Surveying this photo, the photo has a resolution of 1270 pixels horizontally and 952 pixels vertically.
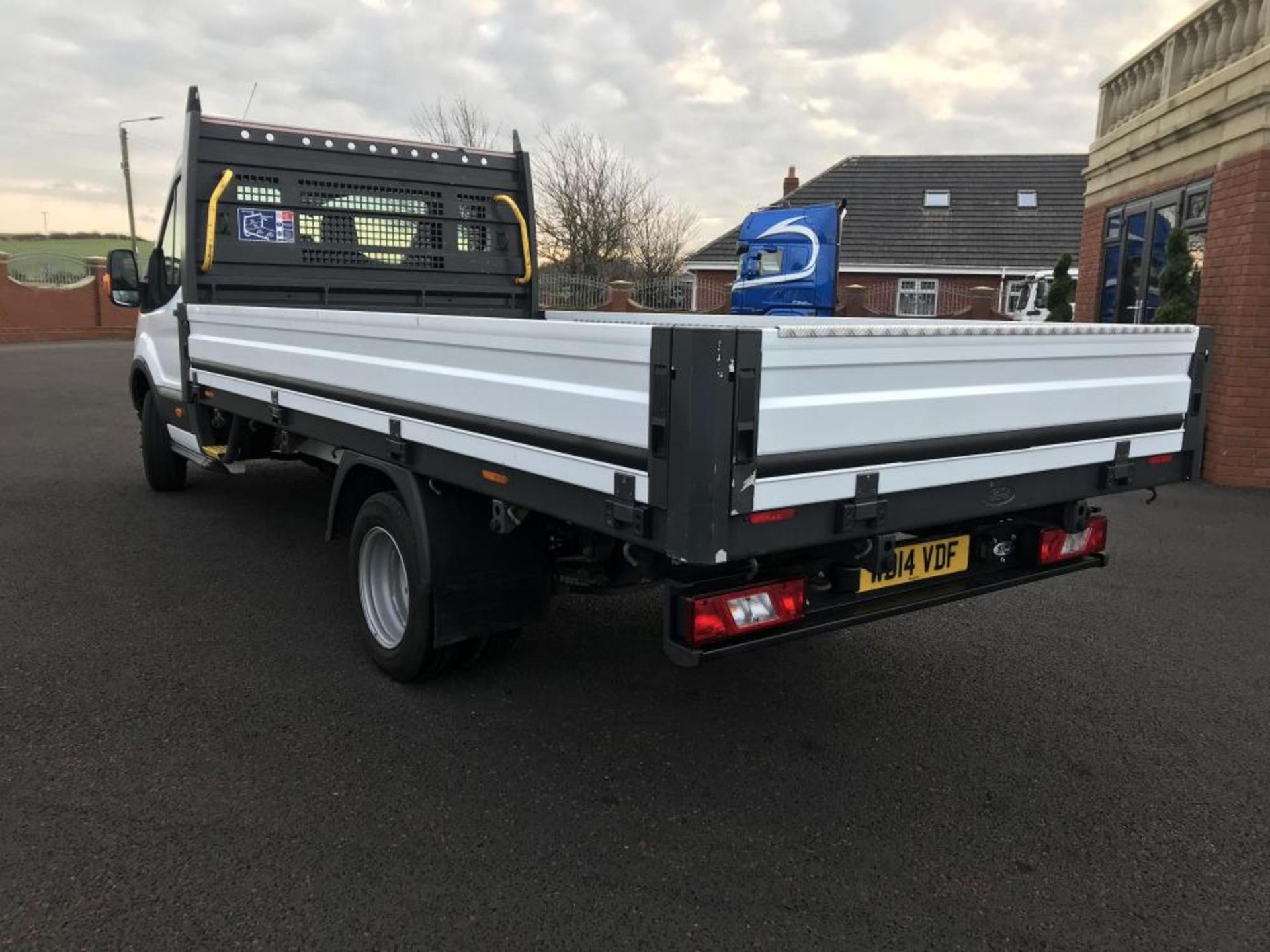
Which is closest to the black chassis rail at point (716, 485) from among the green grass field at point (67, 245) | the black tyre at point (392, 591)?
the black tyre at point (392, 591)

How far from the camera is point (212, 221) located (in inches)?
226

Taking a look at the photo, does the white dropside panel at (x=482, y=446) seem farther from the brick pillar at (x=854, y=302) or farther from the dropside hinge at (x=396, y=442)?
the brick pillar at (x=854, y=302)

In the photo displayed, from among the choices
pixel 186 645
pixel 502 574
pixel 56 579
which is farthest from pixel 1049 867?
pixel 56 579

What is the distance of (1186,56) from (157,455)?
10300mm

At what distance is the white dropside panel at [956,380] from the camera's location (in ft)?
8.36

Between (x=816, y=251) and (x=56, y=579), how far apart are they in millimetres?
10949

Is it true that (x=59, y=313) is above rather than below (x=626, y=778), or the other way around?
above

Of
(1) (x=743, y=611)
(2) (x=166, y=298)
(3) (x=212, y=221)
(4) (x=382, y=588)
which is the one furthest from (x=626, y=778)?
(2) (x=166, y=298)

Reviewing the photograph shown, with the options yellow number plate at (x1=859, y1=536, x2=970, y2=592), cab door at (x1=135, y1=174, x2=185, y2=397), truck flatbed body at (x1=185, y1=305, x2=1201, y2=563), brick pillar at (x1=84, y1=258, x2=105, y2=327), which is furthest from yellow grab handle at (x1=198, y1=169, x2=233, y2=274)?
brick pillar at (x1=84, y1=258, x2=105, y2=327)

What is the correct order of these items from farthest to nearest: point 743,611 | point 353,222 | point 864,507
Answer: point 353,222 → point 743,611 → point 864,507

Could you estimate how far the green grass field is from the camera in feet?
110

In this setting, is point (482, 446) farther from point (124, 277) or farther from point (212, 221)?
point (124, 277)

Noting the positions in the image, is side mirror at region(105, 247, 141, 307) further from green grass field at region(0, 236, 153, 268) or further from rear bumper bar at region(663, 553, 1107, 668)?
green grass field at region(0, 236, 153, 268)

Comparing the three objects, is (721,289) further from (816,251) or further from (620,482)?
(620,482)
